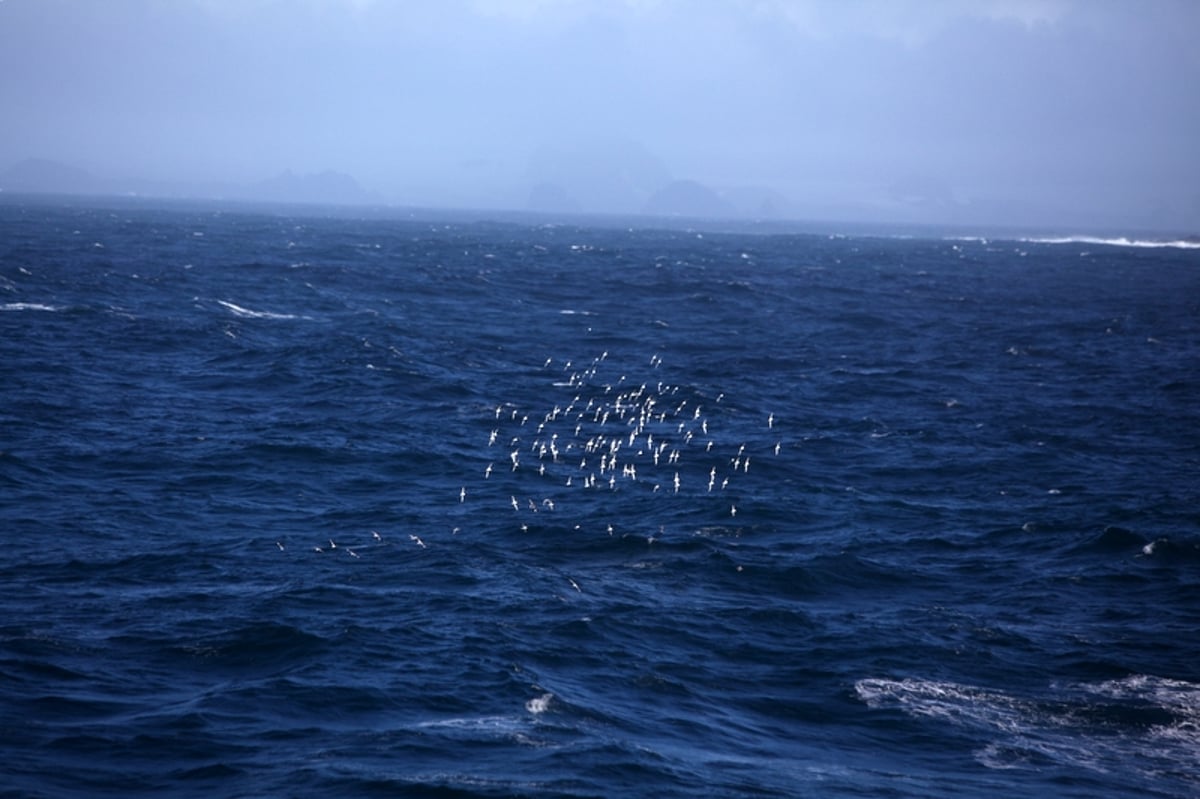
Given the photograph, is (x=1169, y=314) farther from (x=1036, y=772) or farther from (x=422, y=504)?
(x=1036, y=772)

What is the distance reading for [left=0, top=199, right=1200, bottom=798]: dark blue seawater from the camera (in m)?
20.2

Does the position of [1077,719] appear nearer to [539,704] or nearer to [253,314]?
[539,704]

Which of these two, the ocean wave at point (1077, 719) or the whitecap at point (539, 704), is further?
the whitecap at point (539, 704)

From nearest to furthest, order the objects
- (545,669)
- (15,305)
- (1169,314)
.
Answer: (545,669), (15,305), (1169,314)

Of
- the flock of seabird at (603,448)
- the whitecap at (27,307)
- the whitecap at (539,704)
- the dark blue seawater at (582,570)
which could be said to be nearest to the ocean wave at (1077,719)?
the dark blue seawater at (582,570)

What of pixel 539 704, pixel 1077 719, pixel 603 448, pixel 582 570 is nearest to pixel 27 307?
pixel 603 448

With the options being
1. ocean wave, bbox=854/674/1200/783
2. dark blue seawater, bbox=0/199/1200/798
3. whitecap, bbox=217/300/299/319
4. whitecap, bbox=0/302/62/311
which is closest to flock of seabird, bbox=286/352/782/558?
A: dark blue seawater, bbox=0/199/1200/798

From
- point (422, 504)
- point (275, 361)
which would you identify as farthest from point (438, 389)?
point (422, 504)

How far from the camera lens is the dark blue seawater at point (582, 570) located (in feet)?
66.2

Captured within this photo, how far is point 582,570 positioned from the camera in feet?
99.1

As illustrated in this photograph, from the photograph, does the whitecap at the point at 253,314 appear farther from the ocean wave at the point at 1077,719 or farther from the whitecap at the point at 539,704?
the ocean wave at the point at 1077,719

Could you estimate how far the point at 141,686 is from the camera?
2180cm

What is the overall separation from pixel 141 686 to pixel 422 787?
6.48 m

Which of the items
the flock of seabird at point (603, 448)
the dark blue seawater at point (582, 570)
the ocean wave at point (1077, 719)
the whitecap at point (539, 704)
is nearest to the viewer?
the dark blue seawater at point (582, 570)
